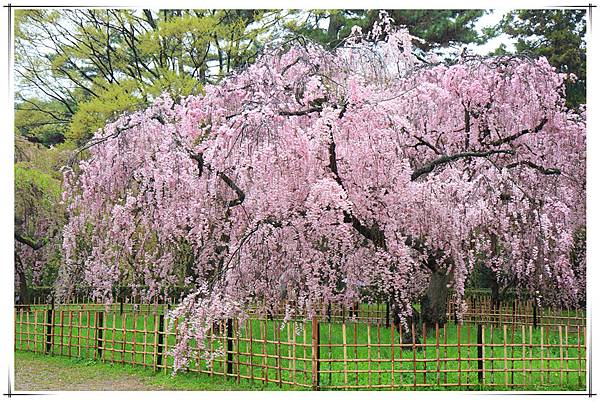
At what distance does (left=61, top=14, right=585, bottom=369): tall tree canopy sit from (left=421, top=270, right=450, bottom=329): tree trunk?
0.04m

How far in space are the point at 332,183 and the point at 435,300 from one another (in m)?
1.86

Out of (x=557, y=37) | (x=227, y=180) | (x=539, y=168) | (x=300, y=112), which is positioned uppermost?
(x=557, y=37)

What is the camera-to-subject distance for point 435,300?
229 inches

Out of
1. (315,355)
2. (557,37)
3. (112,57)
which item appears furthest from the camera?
(112,57)

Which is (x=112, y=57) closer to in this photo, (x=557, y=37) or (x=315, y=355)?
(x=557, y=37)

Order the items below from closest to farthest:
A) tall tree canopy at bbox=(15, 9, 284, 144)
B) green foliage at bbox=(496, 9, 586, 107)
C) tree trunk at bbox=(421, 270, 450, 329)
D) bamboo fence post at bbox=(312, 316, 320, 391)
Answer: bamboo fence post at bbox=(312, 316, 320, 391), tree trunk at bbox=(421, 270, 450, 329), green foliage at bbox=(496, 9, 586, 107), tall tree canopy at bbox=(15, 9, 284, 144)

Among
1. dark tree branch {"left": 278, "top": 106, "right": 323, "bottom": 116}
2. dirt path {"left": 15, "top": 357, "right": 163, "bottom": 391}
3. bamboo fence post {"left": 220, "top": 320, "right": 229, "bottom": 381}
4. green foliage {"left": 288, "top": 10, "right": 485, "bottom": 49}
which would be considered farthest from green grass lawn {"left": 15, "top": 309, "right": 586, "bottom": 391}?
green foliage {"left": 288, "top": 10, "right": 485, "bottom": 49}

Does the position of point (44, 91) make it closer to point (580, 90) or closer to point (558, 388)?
point (580, 90)

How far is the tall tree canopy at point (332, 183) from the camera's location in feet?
15.7

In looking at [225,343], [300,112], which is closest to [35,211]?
[225,343]

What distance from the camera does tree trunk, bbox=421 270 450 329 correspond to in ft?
19.0

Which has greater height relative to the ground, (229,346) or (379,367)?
(229,346)

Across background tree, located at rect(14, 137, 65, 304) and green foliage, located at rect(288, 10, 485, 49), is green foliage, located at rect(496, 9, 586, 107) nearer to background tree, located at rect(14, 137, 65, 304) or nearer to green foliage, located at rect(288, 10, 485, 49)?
green foliage, located at rect(288, 10, 485, 49)

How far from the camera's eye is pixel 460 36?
751 centimetres
